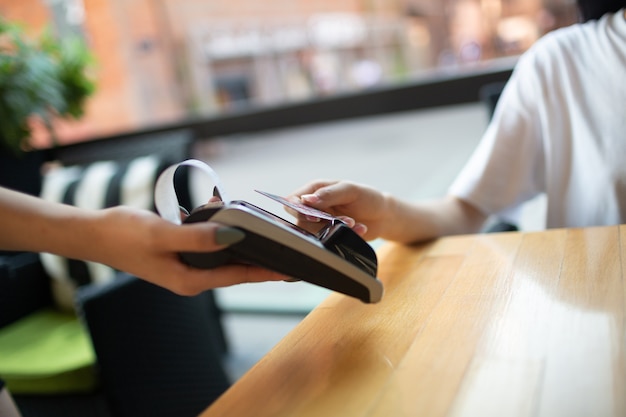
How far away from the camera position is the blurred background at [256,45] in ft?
7.49

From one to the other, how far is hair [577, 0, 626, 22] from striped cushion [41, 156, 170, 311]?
142 cm

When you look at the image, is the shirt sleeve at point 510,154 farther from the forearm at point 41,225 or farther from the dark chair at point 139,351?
the dark chair at point 139,351

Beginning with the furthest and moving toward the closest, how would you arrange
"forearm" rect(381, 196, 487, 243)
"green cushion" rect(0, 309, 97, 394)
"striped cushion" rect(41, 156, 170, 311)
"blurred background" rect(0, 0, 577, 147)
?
"blurred background" rect(0, 0, 577, 147) → "striped cushion" rect(41, 156, 170, 311) → "green cushion" rect(0, 309, 97, 394) → "forearm" rect(381, 196, 487, 243)

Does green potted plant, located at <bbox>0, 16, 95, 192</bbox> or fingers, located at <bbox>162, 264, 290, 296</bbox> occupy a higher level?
green potted plant, located at <bbox>0, 16, 95, 192</bbox>

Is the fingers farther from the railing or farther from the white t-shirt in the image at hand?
the railing

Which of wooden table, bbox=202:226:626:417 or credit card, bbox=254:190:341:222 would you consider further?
credit card, bbox=254:190:341:222

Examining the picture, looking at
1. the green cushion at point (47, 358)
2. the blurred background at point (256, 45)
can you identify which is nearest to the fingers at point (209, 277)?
the green cushion at point (47, 358)

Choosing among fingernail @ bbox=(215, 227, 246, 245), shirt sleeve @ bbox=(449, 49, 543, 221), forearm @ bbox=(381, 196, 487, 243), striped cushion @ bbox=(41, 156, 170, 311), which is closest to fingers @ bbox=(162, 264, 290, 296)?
fingernail @ bbox=(215, 227, 246, 245)

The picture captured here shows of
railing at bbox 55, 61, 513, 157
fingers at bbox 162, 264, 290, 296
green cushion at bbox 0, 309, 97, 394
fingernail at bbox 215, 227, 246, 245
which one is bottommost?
green cushion at bbox 0, 309, 97, 394

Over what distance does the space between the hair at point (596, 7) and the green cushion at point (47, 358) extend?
4.98 ft

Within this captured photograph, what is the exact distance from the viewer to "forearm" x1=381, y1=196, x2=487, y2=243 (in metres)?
0.97

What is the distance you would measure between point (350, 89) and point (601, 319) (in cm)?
195

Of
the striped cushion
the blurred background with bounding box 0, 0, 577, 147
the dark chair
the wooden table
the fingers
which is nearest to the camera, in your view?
the wooden table

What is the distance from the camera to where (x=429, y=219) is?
106 centimetres
